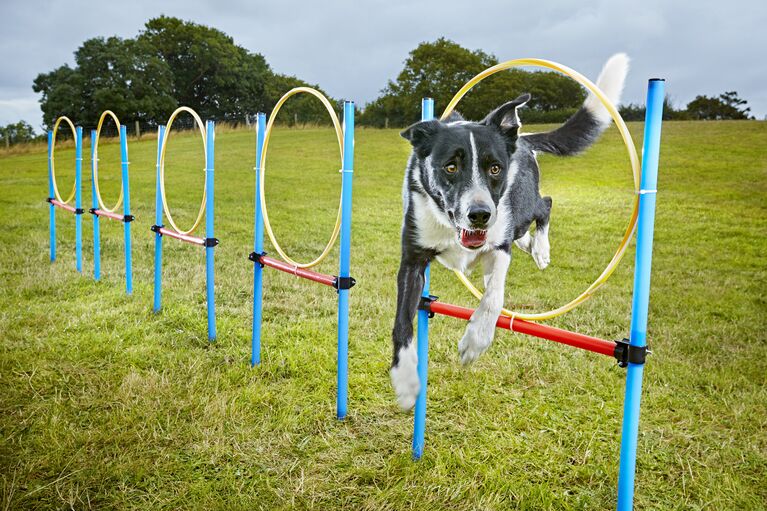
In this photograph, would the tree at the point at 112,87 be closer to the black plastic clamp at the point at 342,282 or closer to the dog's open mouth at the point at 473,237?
the black plastic clamp at the point at 342,282

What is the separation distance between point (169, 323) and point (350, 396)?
9.71ft

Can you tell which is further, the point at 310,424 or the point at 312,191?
the point at 312,191

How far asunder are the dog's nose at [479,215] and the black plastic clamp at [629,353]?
107 centimetres

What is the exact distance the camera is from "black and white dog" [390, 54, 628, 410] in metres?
2.34

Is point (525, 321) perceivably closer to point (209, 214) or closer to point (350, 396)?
point (350, 396)

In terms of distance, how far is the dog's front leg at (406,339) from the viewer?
3.08 m

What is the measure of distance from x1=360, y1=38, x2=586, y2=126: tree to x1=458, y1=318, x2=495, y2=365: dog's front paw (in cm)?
99

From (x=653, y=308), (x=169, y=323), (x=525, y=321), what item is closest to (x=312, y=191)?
(x=169, y=323)

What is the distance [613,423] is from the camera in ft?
15.2

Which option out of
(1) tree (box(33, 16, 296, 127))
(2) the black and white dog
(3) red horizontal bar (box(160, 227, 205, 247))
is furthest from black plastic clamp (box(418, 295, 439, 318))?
(1) tree (box(33, 16, 296, 127))

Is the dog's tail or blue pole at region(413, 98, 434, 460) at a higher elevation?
the dog's tail

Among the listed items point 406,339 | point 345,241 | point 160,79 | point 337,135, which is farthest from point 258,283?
point 160,79

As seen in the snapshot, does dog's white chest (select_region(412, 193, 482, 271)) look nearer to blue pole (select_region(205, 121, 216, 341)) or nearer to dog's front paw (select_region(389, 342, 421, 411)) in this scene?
dog's front paw (select_region(389, 342, 421, 411))

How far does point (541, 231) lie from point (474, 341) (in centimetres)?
64
